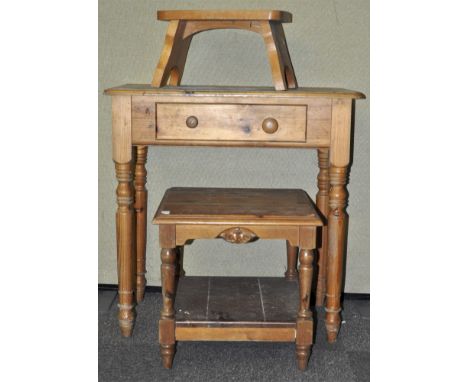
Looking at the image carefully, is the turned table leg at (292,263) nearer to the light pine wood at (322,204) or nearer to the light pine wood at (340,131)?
the light pine wood at (322,204)

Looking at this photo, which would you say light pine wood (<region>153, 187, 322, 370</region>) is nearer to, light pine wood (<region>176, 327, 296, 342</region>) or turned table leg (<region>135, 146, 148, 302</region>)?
light pine wood (<region>176, 327, 296, 342</region>)

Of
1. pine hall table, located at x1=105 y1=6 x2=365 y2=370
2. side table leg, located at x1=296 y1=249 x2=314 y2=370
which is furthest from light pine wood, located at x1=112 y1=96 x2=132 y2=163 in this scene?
side table leg, located at x1=296 y1=249 x2=314 y2=370

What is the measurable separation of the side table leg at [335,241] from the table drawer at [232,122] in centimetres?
18

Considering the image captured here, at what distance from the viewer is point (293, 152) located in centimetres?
215

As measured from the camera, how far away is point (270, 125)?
1619 mm

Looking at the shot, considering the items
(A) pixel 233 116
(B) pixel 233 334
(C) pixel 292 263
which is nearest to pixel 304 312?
(B) pixel 233 334

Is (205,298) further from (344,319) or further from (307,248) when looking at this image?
(344,319)

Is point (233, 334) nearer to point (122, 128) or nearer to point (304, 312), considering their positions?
point (304, 312)

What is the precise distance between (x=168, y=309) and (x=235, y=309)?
23 cm

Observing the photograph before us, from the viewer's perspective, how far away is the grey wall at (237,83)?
Answer: 2.03 meters

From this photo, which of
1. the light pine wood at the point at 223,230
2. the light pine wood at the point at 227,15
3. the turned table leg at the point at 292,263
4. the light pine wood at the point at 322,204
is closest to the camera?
the light pine wood at the point at 223,230

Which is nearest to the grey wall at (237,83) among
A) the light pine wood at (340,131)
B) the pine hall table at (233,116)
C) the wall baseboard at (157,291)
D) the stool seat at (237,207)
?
the wall baseboard at (157,291)

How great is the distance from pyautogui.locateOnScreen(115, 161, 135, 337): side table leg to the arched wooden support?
1.03ft

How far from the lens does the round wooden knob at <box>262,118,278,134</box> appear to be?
5.31 ft
